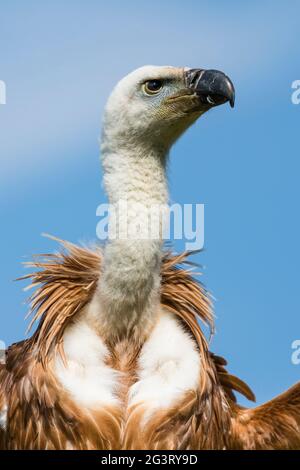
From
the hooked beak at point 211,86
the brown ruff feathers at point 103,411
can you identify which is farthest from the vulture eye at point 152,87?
the brown ruff feathers at point 103,411

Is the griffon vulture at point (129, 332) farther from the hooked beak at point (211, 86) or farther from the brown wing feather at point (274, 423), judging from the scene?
the brown wing feather at point (274, 423)

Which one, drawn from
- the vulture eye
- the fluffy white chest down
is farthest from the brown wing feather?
the vulture eye

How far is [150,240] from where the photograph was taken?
8.44 meters

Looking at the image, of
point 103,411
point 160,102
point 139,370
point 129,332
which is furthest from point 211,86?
A: point 103,411

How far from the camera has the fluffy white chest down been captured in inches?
335

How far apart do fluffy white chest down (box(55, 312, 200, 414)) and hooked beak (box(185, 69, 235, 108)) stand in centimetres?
187

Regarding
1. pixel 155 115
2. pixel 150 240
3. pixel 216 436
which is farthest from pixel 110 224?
pixel 216 436

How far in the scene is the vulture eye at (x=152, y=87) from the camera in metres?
8.89

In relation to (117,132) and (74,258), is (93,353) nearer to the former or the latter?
(74,258)

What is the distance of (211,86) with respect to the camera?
28.5 ft

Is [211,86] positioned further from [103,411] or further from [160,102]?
[103,411]

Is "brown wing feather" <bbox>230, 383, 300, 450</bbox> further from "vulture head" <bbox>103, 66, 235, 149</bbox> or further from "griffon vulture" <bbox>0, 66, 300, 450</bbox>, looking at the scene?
"vulture head" <bbox>103, 66, 235, 149</bbox>
